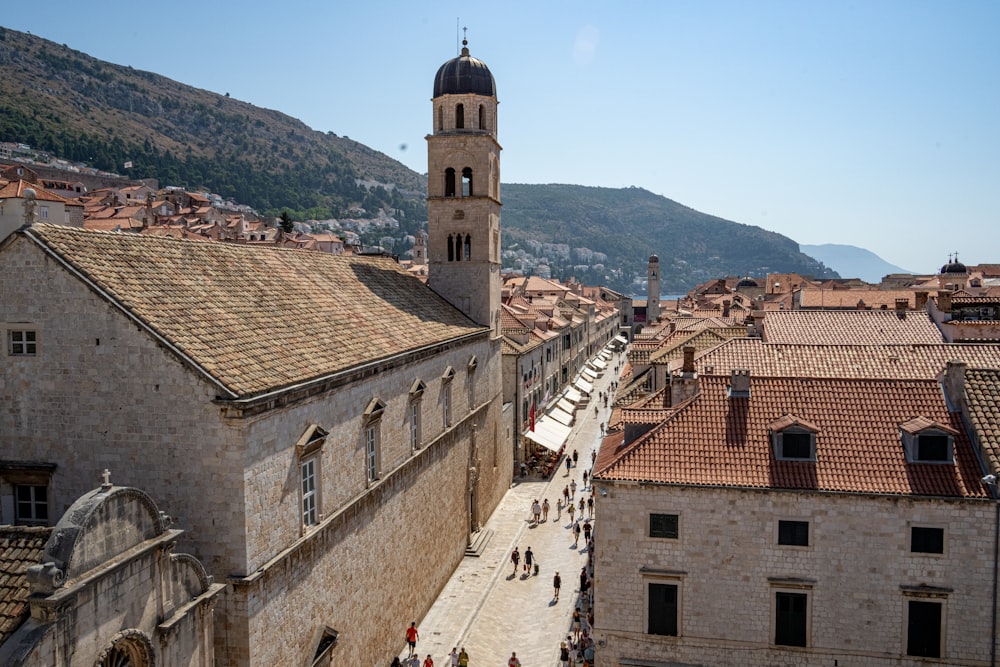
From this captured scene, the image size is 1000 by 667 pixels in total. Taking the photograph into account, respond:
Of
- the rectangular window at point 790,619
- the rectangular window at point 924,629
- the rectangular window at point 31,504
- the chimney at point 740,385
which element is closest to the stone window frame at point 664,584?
the rectangular window at point 790,619

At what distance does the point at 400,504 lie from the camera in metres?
23.6

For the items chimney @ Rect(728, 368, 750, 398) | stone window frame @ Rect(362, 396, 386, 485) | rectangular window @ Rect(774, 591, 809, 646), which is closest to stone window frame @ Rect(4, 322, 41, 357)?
stone window frame @ Rect(362, 396, 386, 485)

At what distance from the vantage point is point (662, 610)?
19.3m

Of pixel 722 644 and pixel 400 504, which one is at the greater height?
pixel 400 504

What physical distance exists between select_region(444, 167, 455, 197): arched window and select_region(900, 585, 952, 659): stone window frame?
25649 millimetres

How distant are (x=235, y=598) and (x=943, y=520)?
1607 centimetres

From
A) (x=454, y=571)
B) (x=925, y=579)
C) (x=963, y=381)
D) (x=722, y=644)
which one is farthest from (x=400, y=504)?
(x=963, y=381)

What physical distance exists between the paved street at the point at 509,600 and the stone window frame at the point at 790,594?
15.4 feet

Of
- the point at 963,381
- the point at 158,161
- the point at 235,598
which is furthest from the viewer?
the point at 158,161

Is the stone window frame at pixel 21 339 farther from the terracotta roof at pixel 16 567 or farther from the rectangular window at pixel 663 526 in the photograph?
the rectangular window at pixel 663 526

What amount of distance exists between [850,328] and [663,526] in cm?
2202

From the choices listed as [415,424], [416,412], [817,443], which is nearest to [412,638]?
[415,424]

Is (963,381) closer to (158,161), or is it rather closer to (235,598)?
(235,598)

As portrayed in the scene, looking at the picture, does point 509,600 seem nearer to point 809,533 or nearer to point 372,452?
point 372,452
